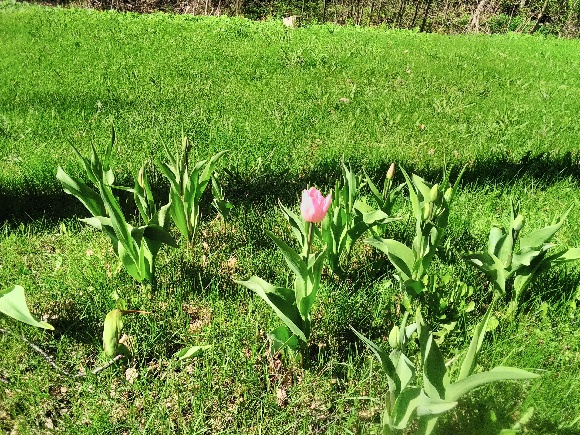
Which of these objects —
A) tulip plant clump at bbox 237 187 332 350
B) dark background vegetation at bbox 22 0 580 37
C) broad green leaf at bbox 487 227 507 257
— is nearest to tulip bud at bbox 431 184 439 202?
broad green leaf at bbox 487 227 507 257

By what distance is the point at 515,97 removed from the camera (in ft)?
16.6

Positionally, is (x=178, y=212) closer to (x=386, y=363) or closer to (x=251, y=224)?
(x=251, y=224)

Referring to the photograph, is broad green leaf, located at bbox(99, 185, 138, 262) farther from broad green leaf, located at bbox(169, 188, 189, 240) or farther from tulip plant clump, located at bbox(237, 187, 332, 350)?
tulip plant clump, located at bbox(237, 187, 332, 350)

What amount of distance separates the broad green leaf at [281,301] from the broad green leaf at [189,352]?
0.30 m

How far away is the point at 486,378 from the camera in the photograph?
3.06 feet

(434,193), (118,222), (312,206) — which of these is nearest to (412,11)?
(434,193)

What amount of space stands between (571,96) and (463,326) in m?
4.67

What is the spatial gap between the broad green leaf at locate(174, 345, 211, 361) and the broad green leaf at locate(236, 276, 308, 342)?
11.8 inches

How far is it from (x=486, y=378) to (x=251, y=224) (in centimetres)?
154

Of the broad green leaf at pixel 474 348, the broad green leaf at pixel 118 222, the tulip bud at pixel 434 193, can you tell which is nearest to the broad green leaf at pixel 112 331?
the broad green leaf at pixel 118 222

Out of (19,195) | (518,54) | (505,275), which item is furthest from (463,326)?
(518,54)

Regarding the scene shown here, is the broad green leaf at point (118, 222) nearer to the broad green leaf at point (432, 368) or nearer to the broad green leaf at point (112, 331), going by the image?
Answer: the broad green leaf at point (112, 331)

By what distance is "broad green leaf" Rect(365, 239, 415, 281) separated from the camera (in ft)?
5.53

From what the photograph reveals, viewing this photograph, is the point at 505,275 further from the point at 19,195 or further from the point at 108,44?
the point at 108,44
